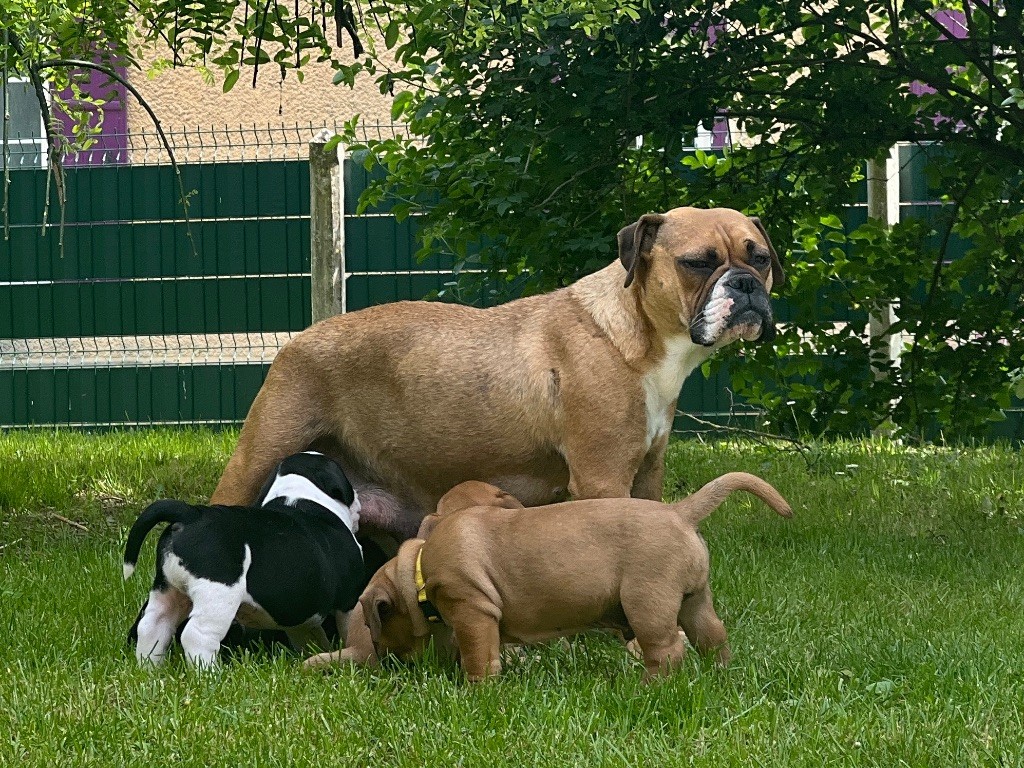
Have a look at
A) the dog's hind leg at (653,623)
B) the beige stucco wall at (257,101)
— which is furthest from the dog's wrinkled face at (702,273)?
the beige stucco wall at (257,101)

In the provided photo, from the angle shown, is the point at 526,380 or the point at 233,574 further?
the point at 526,380

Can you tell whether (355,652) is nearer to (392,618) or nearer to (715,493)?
(392,618)

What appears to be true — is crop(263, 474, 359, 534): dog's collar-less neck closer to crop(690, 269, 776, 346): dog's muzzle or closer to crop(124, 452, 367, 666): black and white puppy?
crop(124, 452, 367, 666): black and white puppy

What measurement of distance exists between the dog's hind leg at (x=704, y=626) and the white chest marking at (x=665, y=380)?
0.89 metres

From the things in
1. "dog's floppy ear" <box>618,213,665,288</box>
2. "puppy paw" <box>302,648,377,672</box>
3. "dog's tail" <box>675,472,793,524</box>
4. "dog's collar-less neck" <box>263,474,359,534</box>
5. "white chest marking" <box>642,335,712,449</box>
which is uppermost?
"dog's floppy ear" <box>618,213,665,288</box>

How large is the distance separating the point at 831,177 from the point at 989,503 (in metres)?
2.11

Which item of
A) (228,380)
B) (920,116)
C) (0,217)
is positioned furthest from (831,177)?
(0,217)

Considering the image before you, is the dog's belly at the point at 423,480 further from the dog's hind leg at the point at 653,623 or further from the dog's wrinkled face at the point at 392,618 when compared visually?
the dog's hind leg at the point at 653,623

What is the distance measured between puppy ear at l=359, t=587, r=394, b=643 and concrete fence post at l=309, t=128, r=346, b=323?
668 cm

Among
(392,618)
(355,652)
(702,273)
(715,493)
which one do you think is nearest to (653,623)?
(715,493)

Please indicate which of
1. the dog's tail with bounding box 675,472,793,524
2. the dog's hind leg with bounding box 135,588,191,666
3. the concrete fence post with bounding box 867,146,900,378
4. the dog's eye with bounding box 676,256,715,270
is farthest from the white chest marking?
the concrete fence post with bounding box 867,146,900,378

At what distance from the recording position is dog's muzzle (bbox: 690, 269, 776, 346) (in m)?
5.04

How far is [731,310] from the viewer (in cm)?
504

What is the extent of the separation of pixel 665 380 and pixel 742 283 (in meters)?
0.48
